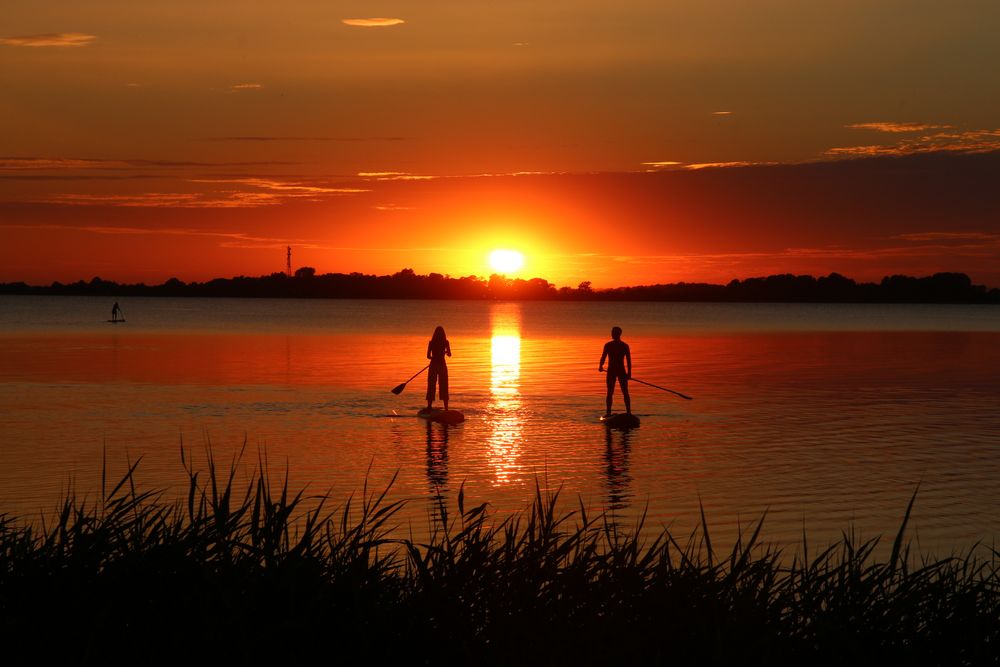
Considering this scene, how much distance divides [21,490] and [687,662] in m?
14.6

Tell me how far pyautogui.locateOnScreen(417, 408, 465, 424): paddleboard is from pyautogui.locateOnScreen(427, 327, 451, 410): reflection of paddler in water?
0.21 metres

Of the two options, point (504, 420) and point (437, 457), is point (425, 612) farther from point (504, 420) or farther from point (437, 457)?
point (504, 420)

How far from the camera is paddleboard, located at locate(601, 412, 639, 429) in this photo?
94.5 feet

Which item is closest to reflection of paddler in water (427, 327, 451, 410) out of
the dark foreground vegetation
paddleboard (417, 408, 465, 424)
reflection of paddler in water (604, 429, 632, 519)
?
paddleboard (417, 408, 465, 424)

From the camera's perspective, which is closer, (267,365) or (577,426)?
(577,426)

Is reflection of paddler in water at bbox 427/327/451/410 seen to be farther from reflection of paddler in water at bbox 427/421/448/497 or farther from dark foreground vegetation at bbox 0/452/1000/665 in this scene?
dark foreground vegetation at bbox 0/452/1000/665

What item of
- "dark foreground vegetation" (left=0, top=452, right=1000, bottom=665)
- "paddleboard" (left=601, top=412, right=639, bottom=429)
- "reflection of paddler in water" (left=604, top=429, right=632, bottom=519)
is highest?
"dark foreground vegetation" (left=0, top=452, right=1000, bottom=665)

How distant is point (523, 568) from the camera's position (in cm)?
756

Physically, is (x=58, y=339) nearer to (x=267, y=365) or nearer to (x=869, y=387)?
(x=267, y=365)

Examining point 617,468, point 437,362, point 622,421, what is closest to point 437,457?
point 617,468

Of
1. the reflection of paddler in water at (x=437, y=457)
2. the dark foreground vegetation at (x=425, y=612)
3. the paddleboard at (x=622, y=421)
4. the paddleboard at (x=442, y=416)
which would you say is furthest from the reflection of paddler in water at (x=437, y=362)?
the dark foreground vegetation at (x=425, y=612)

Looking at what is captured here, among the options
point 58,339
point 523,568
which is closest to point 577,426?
point 523,568

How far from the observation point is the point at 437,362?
100 feet

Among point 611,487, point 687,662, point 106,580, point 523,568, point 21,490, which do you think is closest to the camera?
point 687,662
